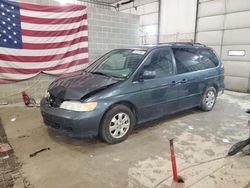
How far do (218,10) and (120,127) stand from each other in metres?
7.10

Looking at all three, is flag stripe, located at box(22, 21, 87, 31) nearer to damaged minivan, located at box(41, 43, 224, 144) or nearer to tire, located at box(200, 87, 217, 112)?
damaged minivan, located at box(41, 43, 224, 144)

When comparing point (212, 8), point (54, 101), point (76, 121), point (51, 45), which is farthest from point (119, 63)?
point (212, 8)

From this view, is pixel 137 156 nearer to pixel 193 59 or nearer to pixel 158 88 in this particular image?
pixel 158 88

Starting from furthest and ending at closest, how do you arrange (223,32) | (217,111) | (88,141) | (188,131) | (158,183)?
(223,32), (217,111), (188,131), (88,141), (158,183)

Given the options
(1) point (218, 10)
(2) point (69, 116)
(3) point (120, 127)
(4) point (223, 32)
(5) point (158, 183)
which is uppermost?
(1) point (218, 10)

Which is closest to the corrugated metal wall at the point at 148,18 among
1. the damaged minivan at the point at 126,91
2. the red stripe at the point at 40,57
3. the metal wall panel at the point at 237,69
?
the metal wall panel at the point at 237,69

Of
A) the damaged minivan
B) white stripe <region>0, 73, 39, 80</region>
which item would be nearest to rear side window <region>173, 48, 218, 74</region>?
the damaged minivan

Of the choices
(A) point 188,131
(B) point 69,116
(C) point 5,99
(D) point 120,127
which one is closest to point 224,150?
(A) point 188,131

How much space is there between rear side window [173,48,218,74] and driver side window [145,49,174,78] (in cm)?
20

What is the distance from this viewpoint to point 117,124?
10.4ft

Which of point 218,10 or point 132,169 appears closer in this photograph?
point 132,169

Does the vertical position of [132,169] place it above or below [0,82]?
below

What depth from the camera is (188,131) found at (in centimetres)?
376

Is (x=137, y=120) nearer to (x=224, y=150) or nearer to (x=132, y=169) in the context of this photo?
(x=132, y=169)
